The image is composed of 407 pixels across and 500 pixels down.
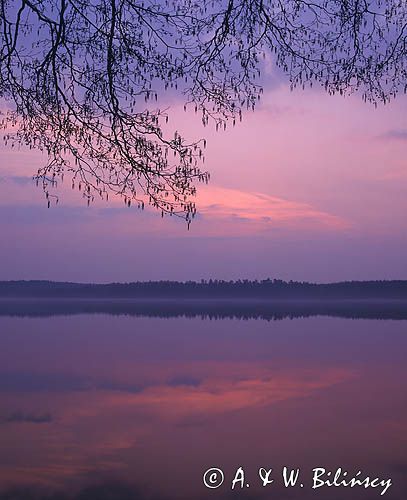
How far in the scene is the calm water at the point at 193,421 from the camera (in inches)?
467

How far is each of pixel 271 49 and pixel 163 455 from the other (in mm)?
8323

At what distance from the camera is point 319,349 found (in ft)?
120

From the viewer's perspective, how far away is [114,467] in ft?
42.2

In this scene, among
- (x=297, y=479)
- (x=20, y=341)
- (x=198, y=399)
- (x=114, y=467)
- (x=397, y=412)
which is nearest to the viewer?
(x=297, y=479)

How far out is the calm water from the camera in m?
11.9

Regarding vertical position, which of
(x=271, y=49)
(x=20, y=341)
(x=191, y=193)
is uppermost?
(x=271, y=49)

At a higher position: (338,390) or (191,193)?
(191,193)

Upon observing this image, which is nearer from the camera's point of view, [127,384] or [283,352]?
[127,384]

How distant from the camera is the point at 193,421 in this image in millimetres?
17141

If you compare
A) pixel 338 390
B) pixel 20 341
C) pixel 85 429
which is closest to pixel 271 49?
pixel 85 429

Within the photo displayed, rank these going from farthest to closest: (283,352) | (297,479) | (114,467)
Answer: (283,352) < (114,467) < (297,479)

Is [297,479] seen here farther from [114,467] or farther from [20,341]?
[20,341]

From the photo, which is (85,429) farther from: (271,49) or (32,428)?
(271,49)

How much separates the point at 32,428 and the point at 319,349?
2255cm
